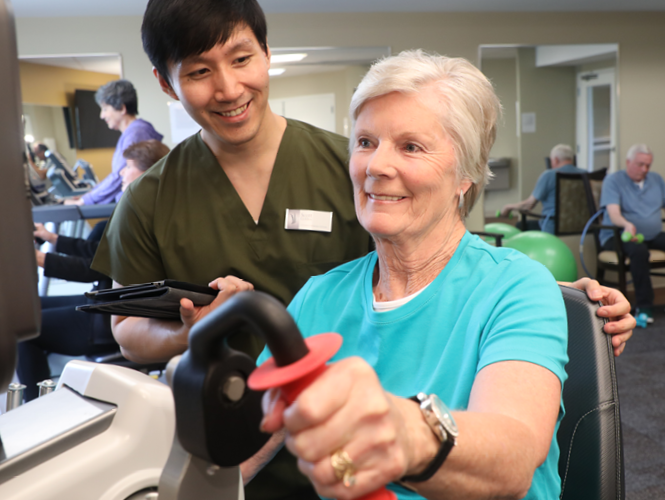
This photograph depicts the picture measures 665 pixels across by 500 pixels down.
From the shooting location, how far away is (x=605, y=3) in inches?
248

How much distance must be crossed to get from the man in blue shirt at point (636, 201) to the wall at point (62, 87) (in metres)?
5.09

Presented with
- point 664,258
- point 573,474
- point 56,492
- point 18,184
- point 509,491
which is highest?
point 18,184

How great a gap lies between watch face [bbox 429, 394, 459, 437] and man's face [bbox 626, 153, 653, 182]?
19.2 feet

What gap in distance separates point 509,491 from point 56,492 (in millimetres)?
510

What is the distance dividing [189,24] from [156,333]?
711mm

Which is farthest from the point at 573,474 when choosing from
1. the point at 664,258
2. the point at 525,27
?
the point at 525,27

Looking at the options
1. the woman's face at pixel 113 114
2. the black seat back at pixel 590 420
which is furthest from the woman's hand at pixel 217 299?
the woman's face at pixel 113 114

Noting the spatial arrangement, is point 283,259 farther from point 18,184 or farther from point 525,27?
point 525,27

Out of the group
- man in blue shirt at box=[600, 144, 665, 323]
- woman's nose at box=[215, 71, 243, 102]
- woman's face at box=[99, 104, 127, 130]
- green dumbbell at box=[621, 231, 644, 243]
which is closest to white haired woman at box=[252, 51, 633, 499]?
woman's nose at box=[215, 71, 243, 102]

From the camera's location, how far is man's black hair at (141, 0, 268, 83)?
3.96 ft

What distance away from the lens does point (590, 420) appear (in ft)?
3.45

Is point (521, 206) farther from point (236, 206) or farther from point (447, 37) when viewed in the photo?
point (236, 206)

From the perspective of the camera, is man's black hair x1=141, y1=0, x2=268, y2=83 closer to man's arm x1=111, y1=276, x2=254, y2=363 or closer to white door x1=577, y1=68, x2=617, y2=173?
man's arm x1=111, y1=276, x2=254, y2=363

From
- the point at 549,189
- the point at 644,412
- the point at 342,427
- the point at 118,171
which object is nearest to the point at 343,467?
the point at 342,427
